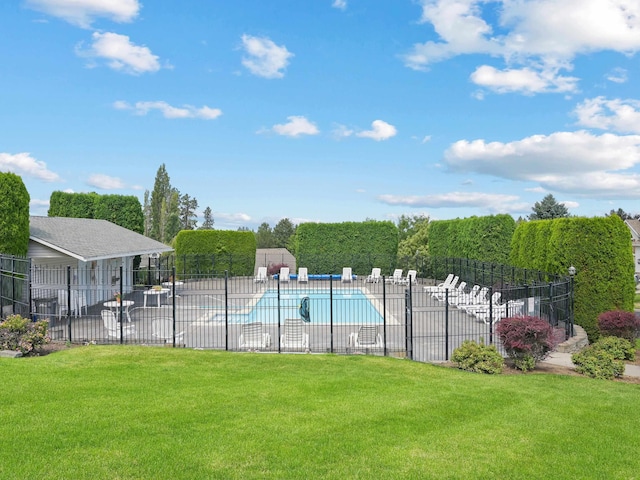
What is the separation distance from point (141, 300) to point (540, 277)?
59.7 ft

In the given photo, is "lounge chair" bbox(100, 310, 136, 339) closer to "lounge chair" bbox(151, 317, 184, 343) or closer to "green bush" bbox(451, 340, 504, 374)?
"lounge chair" bbox(151, 317, 184, 343)

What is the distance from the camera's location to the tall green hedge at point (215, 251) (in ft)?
116

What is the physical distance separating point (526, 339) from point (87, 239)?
1925 centimetres

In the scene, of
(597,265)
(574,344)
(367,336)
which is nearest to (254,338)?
(367,336)

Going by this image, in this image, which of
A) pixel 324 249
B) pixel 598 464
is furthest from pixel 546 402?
pixel 324 249

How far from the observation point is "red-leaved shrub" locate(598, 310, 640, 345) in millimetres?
14852

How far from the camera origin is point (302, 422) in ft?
24.4

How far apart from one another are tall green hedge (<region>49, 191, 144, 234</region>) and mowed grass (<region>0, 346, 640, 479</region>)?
24.5 metres

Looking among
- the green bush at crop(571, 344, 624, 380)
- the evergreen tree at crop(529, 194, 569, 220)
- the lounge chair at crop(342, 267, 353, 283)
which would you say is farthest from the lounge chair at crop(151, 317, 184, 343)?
the evergreen tree at crop(529, 194, 569, 220)

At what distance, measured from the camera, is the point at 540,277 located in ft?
63.2

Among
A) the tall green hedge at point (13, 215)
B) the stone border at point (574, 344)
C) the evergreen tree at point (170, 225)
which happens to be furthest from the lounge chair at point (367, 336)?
the evergreen tree at point (170, 225)

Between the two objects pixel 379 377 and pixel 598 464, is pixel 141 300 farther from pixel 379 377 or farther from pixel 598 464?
pixel 598 464

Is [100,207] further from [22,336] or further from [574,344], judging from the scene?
[574,344]

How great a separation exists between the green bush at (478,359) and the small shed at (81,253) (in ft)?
34.4
